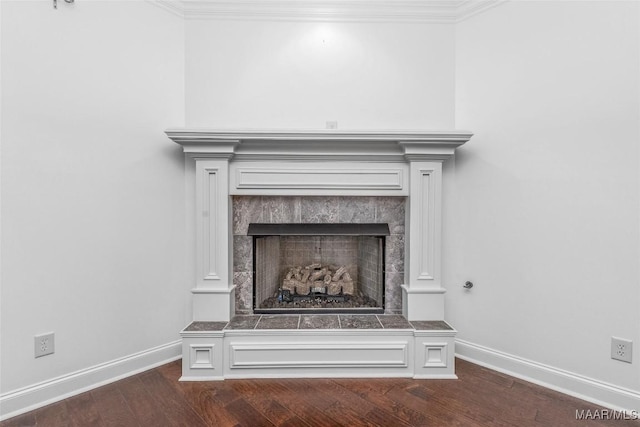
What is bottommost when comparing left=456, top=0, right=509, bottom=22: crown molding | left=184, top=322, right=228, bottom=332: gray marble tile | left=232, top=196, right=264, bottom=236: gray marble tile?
left=184, top=322, right=228, bottom=332: gray marble tile

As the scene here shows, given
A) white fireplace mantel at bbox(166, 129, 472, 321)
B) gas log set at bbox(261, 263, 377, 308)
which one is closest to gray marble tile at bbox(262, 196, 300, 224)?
white fireplace mantel at bbox(166, 129, 472, 321)

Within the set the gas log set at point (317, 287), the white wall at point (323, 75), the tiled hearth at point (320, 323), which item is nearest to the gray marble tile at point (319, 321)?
the tiled hearth at point (320, 323)

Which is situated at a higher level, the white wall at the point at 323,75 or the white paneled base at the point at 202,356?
the white wall at the point at 323,75

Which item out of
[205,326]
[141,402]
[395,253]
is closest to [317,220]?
[395,253]

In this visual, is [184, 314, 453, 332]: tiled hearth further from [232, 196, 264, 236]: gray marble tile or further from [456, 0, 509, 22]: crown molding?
[456, 0, 509, 22]: crown molding

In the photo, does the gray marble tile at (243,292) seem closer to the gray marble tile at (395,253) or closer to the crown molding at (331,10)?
the gray marble tile at (395,253)

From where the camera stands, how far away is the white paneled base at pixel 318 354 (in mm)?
1898

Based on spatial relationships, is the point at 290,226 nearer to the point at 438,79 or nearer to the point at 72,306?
the point at 72,306

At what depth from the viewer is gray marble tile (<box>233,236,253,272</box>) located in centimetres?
226

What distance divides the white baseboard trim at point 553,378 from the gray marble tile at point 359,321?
78 centimetres

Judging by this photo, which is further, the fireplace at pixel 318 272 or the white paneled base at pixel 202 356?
the fireplace at pixel 318 272

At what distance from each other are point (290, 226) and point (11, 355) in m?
1.87

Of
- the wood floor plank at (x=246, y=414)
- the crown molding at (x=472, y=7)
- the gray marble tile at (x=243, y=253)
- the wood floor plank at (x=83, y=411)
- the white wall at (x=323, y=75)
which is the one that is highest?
the crown molding at (x=472, y=7)

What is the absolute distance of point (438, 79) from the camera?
2.28 metres
